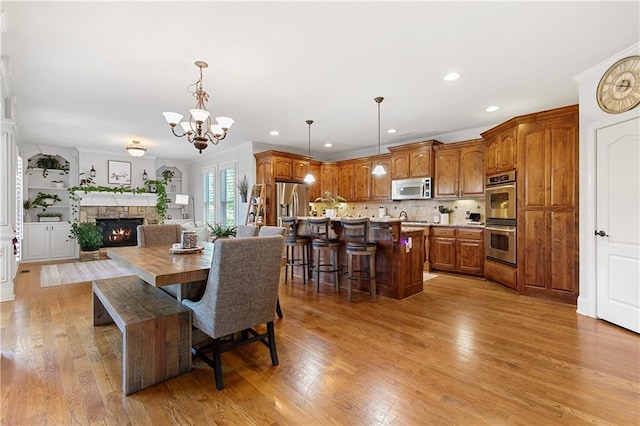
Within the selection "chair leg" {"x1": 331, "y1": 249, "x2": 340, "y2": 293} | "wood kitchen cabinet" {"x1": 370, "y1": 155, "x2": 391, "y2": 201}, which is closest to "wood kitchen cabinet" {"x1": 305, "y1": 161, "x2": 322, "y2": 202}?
"wood kitchen cabinet" {"x1": 370, "y1": 155, "x2": 391, "y2": 201}

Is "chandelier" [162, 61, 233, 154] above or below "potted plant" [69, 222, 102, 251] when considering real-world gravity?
above

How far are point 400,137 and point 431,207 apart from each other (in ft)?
5.28

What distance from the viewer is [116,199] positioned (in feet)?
25.5

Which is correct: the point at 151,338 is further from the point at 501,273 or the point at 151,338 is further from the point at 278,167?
the point at 278,167

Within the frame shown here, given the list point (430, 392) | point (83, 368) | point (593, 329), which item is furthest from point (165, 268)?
point (593, 329)

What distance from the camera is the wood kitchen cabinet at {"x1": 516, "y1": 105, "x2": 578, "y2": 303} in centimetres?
375

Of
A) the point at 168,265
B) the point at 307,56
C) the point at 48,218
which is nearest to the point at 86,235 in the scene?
the point at 48,218

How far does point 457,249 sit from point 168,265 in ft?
15.7

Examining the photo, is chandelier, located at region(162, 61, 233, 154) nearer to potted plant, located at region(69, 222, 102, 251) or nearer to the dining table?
the dining table

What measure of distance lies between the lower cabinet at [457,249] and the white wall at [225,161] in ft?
13.3

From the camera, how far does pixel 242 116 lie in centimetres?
487

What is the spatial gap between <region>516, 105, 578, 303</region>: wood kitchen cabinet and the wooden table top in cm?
413

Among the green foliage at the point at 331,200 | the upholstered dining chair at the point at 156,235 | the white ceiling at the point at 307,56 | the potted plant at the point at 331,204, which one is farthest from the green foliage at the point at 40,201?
the potted plant at the point at 331,204

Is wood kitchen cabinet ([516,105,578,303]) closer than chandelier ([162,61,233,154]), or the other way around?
chandelier ([162,61,233,154])
